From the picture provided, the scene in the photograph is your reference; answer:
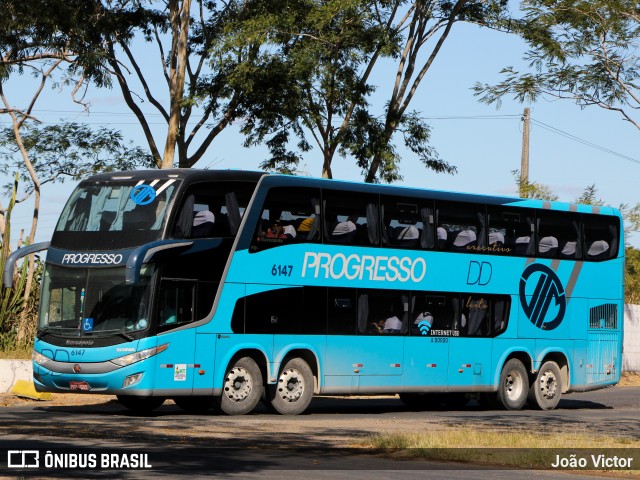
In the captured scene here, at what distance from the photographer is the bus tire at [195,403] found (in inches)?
879

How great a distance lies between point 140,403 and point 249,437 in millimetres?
6123

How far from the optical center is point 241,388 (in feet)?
71.8

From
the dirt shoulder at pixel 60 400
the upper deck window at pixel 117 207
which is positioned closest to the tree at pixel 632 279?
the dirt shoulder at pixel 60 400

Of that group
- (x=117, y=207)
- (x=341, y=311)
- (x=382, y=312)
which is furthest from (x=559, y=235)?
(x=117, y=207)

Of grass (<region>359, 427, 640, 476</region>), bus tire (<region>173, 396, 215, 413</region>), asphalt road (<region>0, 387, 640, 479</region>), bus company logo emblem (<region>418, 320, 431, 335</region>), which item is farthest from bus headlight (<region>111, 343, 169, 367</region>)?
bus company logo emblem (<region>418, 320, 431, 335</region>)

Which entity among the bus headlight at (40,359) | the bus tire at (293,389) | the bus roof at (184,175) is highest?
the bus roof at (184,175)

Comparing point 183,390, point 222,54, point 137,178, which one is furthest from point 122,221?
point 222,54

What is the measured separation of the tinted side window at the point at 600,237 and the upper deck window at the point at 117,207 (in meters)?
9.91

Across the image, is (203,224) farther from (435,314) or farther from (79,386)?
(435,314)

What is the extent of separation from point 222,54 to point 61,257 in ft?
30.6

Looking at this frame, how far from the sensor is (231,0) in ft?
105

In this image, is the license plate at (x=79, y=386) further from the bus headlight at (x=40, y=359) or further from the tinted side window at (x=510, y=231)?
the tinted side window at (x=510, y=231)

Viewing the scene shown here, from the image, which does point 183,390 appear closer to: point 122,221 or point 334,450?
point 122,221

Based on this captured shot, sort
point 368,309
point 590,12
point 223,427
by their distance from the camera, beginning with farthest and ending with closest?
1. point 590,12
2. point 368,309
3. point 223,427
